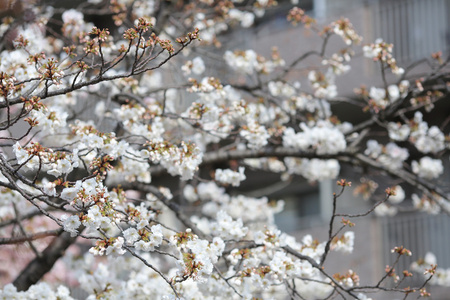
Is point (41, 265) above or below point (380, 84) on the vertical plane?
below

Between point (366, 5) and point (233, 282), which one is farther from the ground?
point (366, 5)

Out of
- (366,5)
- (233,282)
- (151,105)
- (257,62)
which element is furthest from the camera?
(366,5)

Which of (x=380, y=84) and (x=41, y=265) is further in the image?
(x=380, y=84)

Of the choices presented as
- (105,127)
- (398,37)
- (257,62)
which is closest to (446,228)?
(398,37)

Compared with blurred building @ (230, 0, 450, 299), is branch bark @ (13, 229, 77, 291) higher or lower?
lower

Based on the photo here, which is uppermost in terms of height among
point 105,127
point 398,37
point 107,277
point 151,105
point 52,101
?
point 398,37

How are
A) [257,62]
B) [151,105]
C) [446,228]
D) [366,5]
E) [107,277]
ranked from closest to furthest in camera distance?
[151,105] < [107,277] < [257,62] < [446,228] < [366,5]

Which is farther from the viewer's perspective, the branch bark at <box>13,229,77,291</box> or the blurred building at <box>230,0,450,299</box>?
the blurred building at <box>230,0,450,299</box>

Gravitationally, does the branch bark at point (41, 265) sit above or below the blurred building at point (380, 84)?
below

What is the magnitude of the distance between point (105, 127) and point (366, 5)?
4046 millimetres

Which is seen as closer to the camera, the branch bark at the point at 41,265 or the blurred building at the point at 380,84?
the branch bark at the point at 41,265

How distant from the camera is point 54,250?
5.40 m

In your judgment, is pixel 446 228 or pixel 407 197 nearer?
pixel 446 228

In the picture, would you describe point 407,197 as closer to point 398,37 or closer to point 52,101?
point 398,37
